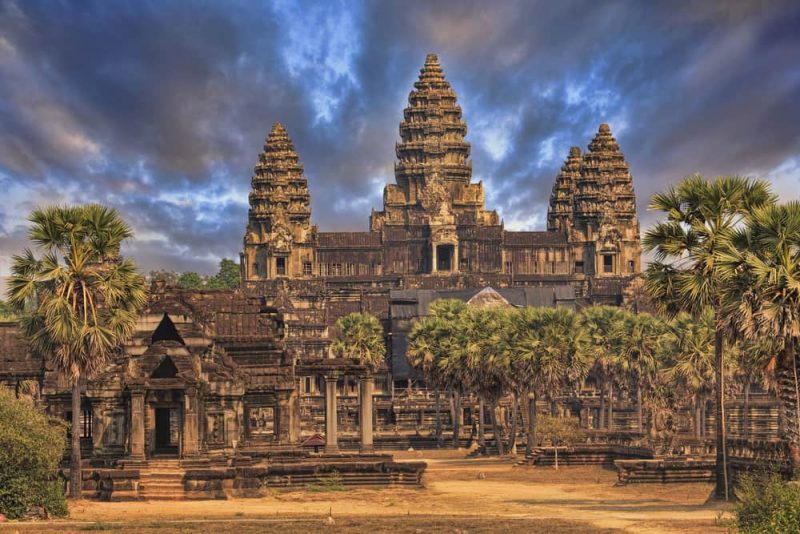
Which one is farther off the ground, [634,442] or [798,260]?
[798,260]

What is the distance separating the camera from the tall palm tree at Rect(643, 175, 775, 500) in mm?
45344

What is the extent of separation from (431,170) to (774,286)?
491 feet

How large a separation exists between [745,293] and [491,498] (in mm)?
15074

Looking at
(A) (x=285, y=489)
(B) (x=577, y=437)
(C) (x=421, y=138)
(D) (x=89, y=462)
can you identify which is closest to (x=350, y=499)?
(A) (x=285, y=489)

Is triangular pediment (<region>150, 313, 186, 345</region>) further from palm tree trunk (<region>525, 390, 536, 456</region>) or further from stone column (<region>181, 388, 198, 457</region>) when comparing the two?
palm tree trunk (<region>525, 390, 536, 456</region>)

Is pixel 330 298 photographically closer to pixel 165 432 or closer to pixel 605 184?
pixel 605 184

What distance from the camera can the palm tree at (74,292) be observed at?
4944cm

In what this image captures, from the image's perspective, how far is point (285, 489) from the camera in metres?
53.0

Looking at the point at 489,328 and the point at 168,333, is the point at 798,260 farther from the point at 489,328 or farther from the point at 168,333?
the point at 489,328

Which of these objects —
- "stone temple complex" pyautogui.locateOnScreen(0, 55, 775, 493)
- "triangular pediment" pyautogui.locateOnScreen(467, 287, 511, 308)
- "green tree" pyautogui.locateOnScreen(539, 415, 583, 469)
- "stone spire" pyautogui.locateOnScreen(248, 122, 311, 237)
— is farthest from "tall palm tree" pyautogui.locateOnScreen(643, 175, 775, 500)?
"stone spire" pyautogui.locateOnScreen(248, 122, 311, 237)

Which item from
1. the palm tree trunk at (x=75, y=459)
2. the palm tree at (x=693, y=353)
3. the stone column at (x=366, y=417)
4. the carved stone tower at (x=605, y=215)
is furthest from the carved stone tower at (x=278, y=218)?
the palm tree trunk at (x=75, y=459)

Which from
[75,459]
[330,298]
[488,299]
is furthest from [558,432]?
[330,298]

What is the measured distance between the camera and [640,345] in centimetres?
9225

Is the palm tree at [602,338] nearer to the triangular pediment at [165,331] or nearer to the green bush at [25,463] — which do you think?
the triangular pediment at [165,331]
